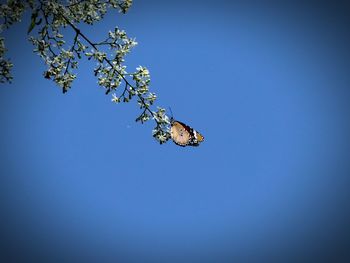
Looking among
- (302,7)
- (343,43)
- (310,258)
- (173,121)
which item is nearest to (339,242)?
(310,258)

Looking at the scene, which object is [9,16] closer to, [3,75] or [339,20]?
[3,75]

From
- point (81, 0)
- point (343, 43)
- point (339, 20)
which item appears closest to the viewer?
point (81, 0)

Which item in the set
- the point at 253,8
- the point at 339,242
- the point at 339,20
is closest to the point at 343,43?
the point at 339,20

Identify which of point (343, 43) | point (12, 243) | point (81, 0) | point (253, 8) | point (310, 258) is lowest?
point (81, 0)

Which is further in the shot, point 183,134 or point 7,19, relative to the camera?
point 183,134

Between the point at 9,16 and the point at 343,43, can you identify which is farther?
the point at 343,43

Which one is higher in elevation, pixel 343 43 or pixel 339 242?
pixel 343 43

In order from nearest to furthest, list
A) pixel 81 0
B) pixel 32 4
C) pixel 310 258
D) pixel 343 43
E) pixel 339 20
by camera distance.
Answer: pixel 32 4, pixel 81 0, pixel 339 20, pixel 343 43, pixel 310 258
